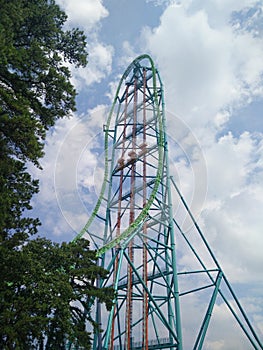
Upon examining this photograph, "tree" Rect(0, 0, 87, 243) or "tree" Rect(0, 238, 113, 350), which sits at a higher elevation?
"tree" Rect(0, 0, 87, 243)

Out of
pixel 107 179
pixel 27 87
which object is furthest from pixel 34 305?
pixel 107 179

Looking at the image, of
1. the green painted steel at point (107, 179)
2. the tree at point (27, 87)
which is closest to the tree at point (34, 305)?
the tree at point (27, 87)

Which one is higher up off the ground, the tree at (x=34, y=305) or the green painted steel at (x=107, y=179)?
the green painted steel at (x=107, y=179)

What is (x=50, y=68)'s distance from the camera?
31.4 feet

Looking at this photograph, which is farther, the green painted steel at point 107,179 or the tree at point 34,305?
the green painted steel at point 107,179

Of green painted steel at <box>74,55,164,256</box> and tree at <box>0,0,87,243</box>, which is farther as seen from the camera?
green painted steel at <box>74,55,164,256</box>

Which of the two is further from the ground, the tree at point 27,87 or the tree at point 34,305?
the tree at point 27,87

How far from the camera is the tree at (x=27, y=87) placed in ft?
26.3

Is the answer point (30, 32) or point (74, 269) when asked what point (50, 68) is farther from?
point (74, 269)

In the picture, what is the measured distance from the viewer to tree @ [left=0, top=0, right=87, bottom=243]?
802 centimetres

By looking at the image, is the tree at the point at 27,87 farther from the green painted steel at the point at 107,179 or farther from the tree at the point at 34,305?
the green painted steel at the point at 107,179

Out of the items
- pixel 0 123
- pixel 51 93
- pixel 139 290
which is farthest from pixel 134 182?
pixel 0 123

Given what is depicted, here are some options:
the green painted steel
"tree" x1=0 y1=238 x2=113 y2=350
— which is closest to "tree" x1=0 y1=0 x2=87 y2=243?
"tree" x1=0 y1=238 x2=113 y2=350

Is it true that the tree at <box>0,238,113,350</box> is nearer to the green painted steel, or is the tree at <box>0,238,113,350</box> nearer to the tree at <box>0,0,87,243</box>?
the tree at <box>0,0,87,243</box>
